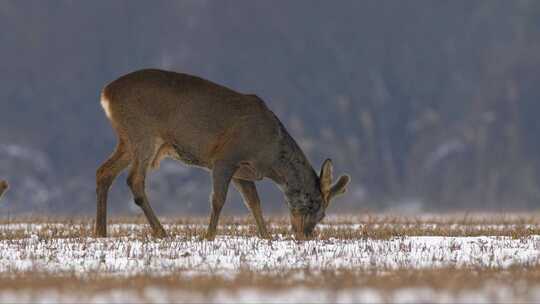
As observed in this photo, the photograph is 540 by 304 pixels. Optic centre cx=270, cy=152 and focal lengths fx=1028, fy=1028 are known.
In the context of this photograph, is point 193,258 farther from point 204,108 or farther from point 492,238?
point 492,238

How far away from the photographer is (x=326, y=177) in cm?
1562

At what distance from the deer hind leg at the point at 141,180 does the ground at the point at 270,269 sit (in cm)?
69

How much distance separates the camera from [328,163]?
15648mm

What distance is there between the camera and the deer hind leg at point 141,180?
15.4 metres

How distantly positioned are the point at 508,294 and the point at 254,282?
2148mm

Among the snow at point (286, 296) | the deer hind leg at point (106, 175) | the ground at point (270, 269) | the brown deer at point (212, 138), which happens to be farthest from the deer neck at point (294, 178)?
the snow at point (286, 296)

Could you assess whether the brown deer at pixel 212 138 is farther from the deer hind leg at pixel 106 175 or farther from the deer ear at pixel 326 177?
the deer hind leg at pixel 106 175

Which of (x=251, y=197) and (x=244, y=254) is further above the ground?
(x=251, y=197)

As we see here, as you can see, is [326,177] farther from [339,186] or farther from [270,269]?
[270,269]

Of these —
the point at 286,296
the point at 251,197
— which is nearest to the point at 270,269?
the point at 286,296

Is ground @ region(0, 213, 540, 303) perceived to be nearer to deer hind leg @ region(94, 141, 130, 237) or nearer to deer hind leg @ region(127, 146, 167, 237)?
deer hind leg @ region(94, 141, 130, 237)

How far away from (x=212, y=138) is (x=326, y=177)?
1838mm

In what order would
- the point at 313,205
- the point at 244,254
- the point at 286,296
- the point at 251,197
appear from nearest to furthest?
the point at 286,296
the point at 244,254
the point at 313,205
the point at 251,197

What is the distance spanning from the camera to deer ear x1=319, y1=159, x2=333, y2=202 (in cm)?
1559
